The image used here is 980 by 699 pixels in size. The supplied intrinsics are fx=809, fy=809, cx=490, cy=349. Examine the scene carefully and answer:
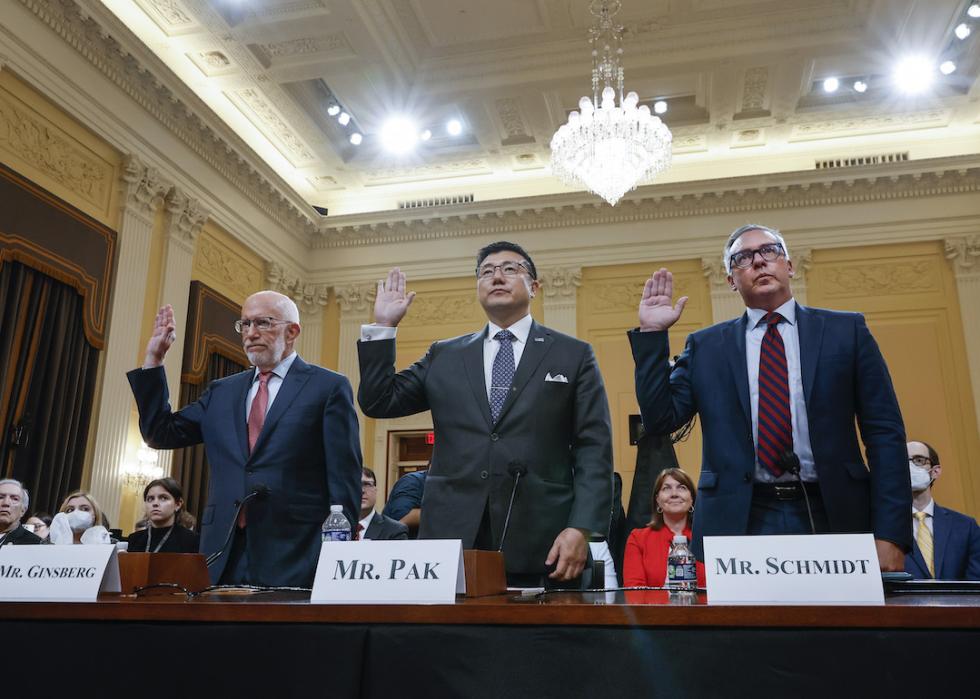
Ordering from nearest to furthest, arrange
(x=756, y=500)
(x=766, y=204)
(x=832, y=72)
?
(x=756, y=500) → (x=832, y=72) → (x=766, y=204)

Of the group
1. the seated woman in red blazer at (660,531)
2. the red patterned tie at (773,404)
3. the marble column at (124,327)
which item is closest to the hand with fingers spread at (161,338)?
the red patterned tie at (773,404)

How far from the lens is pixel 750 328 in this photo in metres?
2.10

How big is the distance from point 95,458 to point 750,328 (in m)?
6.82

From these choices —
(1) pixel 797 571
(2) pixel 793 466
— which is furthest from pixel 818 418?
(1) pixel 797 571

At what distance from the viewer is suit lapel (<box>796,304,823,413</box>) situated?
6.40ft

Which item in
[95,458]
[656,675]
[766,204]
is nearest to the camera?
[656,675]

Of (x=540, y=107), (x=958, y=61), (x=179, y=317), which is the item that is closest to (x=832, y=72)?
(x=958, y=61)

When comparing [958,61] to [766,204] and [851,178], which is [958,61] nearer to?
[851,178]

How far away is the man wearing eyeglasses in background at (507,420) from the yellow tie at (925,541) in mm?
2164

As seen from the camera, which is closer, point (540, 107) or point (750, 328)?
point (750, 328)

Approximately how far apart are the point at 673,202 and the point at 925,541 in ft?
25.5

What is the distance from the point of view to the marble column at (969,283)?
9680 mm

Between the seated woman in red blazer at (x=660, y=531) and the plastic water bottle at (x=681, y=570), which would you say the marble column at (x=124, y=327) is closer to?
the seated woman in red blazer at (x=660, y=531)

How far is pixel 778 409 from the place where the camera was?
1.93 m
